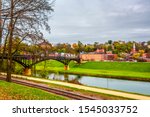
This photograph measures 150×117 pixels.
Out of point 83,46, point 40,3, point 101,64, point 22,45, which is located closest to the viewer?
point 40,3

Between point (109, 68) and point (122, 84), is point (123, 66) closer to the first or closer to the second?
point (109, 68)

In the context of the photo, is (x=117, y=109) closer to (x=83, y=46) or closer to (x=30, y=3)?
(x=30, y=3)

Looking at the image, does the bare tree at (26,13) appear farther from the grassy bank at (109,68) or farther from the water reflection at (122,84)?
the grassy bank at (109,68)

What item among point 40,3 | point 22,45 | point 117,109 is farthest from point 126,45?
point 117,109

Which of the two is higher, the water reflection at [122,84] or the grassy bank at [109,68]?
the grassy bank at [109,68]

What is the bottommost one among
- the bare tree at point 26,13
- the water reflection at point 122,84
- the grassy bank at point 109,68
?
the water reflection at point 122,84

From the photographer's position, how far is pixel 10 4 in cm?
2688

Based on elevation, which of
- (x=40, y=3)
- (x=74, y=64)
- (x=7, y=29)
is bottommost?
(x=74, y=64)

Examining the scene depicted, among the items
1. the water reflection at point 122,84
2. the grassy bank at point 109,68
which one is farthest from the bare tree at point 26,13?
the grassy bank at point 109,68

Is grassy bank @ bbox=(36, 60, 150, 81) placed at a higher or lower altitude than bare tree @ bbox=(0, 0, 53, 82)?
lower

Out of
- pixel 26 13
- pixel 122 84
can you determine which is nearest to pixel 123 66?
pixel 122 84

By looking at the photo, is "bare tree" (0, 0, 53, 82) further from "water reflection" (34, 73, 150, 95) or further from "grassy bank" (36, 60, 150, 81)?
"grassy bank" (36, 60, 150, 81)

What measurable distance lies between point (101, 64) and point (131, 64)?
1148 cm

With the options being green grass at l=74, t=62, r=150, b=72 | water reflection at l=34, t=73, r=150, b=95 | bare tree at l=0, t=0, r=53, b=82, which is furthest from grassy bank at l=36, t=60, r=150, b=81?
bare tree at l=0, t=0, r=53, b=82
